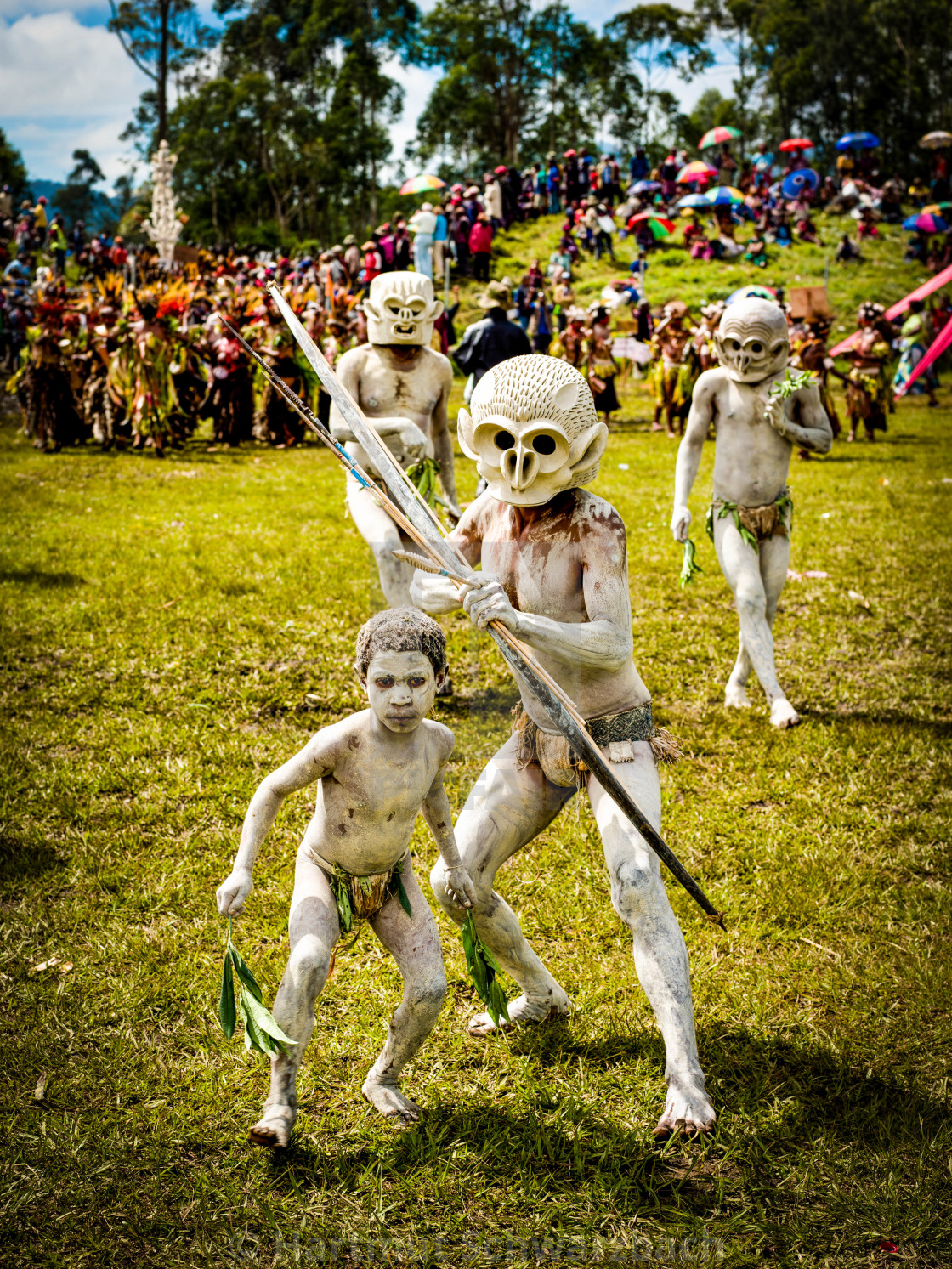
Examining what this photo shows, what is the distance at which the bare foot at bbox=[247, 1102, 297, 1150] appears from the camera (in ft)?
9.14

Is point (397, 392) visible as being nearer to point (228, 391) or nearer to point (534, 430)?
point (534, 430)

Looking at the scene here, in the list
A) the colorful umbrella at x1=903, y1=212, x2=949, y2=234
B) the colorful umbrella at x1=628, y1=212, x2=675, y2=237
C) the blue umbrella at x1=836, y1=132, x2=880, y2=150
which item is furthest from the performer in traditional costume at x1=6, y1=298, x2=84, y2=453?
the blue umbrella at x1=836, y1=132, x2=880, y2=150

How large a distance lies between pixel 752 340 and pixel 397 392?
6.85 feet

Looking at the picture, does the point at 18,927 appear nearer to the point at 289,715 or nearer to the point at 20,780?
the point at 20,780

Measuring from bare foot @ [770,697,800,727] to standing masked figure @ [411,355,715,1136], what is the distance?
9.92 ft

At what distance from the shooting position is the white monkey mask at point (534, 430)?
9.54 ft

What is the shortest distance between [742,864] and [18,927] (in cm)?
308

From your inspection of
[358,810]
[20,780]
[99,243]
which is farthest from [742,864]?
[99,243]

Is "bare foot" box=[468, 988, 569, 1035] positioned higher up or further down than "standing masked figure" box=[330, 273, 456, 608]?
further down

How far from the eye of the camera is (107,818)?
16.2ft

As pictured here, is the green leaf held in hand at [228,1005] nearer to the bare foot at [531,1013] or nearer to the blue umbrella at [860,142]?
the bare foot at [531,1013]

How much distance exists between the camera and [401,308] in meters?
5.79

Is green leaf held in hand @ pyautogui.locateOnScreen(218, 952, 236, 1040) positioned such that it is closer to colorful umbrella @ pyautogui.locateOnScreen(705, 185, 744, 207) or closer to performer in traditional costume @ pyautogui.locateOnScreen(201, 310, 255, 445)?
performer in traditional costume @ pyautogui.locateOnScreen(201, 310, 255, 445)

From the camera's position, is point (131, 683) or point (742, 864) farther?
point (131, 683)
